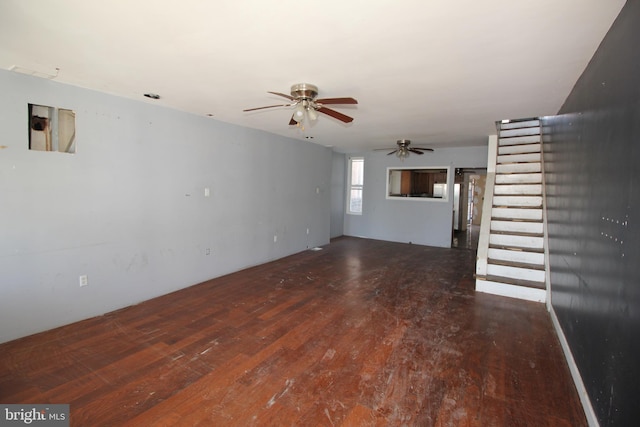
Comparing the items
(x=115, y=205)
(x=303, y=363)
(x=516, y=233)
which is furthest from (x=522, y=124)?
(x=115, y=205)

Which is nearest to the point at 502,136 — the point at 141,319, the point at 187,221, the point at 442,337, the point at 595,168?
the point at 595,168

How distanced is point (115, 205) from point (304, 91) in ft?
7.65

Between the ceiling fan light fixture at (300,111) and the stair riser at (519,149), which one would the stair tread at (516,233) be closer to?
the stair riser at (519,149)

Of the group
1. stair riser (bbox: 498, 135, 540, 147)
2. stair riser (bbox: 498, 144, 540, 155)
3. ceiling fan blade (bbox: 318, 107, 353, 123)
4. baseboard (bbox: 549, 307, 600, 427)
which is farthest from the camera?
stair riser (bbox: 498, 135, 540, 147)

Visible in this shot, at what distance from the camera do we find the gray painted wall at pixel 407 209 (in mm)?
6902

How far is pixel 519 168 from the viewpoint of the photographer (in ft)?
16.4

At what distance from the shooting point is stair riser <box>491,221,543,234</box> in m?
4.30

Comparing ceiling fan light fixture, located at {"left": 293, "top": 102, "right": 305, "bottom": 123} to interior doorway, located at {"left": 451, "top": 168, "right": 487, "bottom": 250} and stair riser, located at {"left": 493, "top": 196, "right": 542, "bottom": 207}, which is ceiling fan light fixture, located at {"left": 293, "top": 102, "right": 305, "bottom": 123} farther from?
interior doorway, located at {"left": 451, "top": 168, "right": 487, "bottom": 250}

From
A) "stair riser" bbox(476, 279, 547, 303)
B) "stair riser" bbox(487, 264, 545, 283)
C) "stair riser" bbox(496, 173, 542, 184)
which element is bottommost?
"stair riser" bbox(476, 279, 547, 303)

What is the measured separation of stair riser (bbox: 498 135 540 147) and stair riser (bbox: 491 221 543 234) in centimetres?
172

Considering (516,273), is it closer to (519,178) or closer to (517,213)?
(517,213)

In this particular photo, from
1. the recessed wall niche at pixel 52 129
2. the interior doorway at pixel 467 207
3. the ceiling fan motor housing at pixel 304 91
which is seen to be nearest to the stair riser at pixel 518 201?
the interior doorway at pixel 467 207

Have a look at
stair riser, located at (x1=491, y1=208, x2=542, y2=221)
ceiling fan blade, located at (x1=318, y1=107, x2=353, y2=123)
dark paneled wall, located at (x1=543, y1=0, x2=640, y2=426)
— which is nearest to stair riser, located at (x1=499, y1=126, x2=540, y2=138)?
stair riser, located at (x1=491, y1=208, x2=542, y2=221)

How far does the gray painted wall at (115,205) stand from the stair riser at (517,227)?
3.76m
